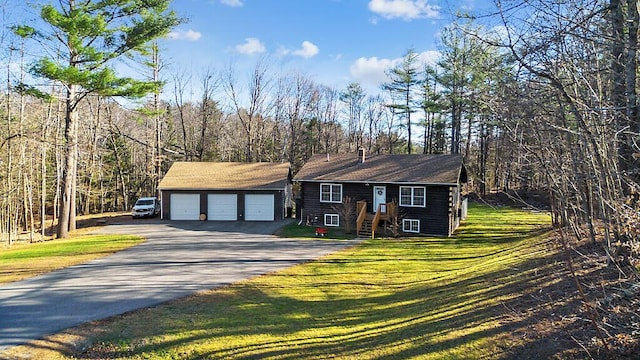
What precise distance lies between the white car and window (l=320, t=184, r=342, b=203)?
12.2 meters

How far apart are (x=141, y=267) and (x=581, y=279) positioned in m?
11.7

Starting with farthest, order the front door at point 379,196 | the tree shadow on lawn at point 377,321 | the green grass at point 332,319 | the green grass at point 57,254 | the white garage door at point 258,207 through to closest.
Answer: the white garage door at point 258,207 < the front door at point 379,196 < the green grass at point 57,254 < the green grass at point 332,319 < the tree shadow on lawn at point 377,321

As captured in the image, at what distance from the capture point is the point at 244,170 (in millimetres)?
27578

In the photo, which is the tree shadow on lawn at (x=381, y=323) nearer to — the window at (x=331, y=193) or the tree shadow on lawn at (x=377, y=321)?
the tree shadow on lawn at (x=377, y=321)

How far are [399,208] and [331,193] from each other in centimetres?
395

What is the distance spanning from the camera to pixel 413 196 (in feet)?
67.3

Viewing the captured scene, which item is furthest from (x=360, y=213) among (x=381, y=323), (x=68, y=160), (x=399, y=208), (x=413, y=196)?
(x=68, y=160)

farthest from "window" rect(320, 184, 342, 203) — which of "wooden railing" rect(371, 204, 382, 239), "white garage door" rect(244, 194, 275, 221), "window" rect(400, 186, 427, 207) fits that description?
"white garage door" rect(244, 194, 275, 221)

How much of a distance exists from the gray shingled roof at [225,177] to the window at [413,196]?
8129 mm

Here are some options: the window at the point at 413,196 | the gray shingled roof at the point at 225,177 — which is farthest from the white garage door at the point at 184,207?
the window at the point at 413,196

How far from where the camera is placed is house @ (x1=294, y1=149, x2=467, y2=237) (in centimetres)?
1989

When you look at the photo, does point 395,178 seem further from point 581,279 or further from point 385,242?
point 581,279

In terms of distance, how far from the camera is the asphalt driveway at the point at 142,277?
8.16 metres

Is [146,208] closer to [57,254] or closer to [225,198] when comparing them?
[225,198]
